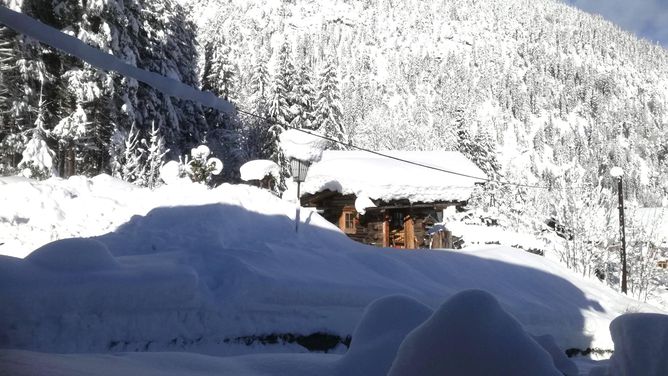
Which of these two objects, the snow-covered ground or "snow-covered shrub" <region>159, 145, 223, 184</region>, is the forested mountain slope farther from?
the snow-covered ground

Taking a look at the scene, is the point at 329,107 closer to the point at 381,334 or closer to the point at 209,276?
the point at 209,276

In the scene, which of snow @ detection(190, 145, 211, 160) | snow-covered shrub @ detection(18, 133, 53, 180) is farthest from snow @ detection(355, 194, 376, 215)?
snow-covered shrub @ detection(18, 133, 53, 180)

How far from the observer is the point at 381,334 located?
321cm

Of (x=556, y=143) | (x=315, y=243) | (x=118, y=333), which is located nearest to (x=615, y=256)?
(x=315, y=243)

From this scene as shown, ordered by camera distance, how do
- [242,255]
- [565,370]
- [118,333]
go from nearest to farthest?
[565,370], [118,333], [242,255]

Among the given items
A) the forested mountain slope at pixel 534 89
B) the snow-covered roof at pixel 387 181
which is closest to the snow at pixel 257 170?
the snow-covered roof at pixel 387 181

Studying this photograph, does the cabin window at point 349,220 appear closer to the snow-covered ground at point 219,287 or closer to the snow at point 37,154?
the snow-covered ground at point 219,287

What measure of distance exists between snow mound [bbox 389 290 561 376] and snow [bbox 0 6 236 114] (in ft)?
6.98

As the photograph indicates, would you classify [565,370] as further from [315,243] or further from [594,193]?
[594,193]

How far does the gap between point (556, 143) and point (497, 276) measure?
140 metres

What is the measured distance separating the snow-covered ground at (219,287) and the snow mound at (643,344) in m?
0.61

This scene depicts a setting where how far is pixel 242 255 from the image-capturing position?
7.86 meters

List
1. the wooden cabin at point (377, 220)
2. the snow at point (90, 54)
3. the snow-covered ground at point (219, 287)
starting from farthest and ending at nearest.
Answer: the wooden cabin at point (377, 220)
the snow-covered ground at point (219, 287)
the snow at point (90, 54)

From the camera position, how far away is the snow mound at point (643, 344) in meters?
2.44
